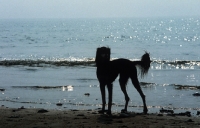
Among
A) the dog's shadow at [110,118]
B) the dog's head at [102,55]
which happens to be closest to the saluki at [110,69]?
the dog's head at [102,55]

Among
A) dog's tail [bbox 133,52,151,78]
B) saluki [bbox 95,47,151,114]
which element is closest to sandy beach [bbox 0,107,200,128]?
saluki [bbox 95,47,151,114]

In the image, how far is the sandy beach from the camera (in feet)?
25.4

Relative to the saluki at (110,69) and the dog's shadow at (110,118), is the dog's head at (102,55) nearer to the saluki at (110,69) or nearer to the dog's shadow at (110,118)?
the saluki at (110,69)

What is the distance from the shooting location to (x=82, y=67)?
24250 millimetres

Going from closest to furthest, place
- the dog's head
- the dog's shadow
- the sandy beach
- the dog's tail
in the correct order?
the sandy beach, the dog's shadow, the dog's head, the dog's tail

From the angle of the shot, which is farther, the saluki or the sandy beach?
the saluki

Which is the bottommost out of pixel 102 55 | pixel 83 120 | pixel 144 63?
pixel 83 120

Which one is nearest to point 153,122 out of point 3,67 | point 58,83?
point 58,83

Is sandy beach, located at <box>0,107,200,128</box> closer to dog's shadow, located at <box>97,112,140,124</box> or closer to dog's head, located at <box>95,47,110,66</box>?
dog's shadow, located at <box>97,112,140,124</box>

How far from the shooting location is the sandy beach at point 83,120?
773cm

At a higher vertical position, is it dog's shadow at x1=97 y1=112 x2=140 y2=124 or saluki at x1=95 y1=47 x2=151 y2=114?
saluki at x1=95 y1=47 x2=151 y2=114

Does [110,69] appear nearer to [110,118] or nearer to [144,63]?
[144,63]

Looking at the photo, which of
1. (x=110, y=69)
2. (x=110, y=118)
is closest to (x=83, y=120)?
(x=110, y=118)

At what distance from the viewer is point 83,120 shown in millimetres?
8312
